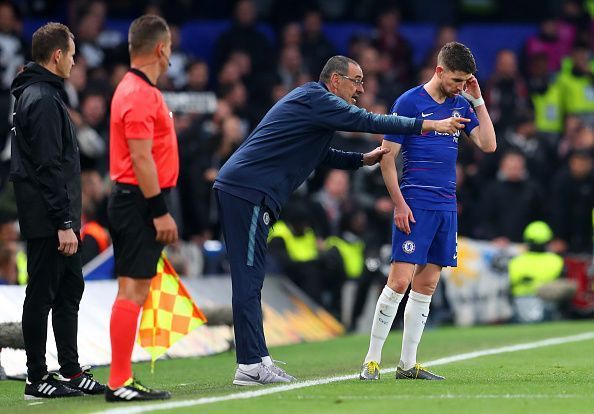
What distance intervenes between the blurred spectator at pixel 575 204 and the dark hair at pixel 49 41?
11829 mm

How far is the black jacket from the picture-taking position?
876cm

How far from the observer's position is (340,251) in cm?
1784

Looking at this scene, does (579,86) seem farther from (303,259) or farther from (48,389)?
(48,389)

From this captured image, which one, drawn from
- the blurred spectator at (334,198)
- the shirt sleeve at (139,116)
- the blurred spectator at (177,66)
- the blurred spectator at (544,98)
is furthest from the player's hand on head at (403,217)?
the blurred spectator at (544,98)

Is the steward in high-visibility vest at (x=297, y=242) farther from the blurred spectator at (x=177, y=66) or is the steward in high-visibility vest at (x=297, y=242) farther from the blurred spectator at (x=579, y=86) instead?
the blurred spectator at (x=579, y=86)

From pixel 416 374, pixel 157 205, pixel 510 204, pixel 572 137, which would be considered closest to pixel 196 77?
pixel 510 204

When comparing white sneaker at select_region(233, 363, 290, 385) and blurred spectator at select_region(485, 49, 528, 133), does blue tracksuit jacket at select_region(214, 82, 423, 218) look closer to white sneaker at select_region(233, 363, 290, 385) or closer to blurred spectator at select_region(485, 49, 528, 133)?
white sneaker at select_region(233, 363, 290, 385)

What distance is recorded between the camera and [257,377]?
910 centimetres

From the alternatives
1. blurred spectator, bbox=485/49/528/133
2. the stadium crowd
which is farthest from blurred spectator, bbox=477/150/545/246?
blurred spectator, bbox=485/49/528/133

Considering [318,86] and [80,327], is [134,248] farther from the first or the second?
[80,327]

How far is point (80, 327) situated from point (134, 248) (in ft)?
13.9

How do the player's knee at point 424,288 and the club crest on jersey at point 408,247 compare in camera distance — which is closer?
the club crest on jersey at point 408,247

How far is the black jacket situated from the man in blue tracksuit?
1023 millimetres

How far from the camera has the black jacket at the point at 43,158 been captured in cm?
876
